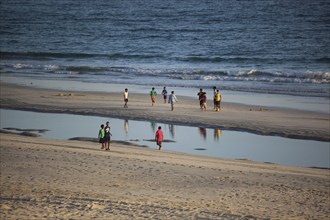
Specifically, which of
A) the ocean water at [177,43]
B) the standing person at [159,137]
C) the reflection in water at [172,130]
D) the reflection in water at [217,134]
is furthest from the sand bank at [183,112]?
the ocean water at [177,43]

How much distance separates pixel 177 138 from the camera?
2467 cm

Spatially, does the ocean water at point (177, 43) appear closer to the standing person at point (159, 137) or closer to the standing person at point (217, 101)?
the standing person at point (217, 101)

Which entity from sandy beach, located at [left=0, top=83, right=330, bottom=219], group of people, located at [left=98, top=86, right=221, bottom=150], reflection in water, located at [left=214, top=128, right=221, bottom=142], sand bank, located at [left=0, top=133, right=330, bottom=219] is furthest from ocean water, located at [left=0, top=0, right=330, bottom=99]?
sand bank, located at [left=0, top=133, right=330, bottom=219]

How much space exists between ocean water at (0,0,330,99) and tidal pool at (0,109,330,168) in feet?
43.4

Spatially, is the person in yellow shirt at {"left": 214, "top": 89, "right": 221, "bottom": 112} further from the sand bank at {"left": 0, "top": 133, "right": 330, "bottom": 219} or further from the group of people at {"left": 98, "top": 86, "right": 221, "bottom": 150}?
the sand bank at {"left": 0, "top": 133, "right": 330, "bottom": 219}

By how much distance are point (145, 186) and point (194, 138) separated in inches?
305

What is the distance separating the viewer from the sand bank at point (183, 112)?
86.3ft

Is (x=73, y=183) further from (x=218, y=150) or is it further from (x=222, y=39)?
(x=222, y=39)

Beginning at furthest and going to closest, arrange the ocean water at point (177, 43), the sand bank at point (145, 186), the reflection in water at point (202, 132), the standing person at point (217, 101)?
the ocean water at point (177, 43), the standing person at point (217, 101), the reflection in water at point (202, 132), the sand bank at point (145, 186)

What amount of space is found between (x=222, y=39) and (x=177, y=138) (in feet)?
170

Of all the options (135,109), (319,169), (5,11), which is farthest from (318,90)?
(5,11)

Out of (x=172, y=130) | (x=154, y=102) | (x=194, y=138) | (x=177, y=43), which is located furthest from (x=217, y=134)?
(x=177, y=43)

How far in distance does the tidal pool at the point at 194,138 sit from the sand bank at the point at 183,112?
0.87m

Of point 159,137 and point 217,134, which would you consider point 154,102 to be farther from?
point 159,137
